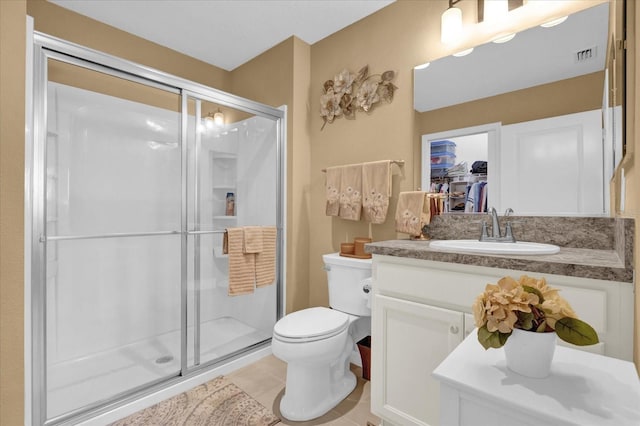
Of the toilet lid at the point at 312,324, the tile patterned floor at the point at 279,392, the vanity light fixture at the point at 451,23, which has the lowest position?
the tile patterned floor at the point at 279,392

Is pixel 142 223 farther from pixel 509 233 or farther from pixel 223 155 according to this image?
pixel 509 233

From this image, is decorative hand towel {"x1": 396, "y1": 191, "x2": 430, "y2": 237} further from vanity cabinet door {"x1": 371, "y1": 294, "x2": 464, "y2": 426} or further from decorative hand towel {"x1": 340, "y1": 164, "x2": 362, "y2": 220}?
vanity cabinet door {"x1": 371, "y1": 294, "x2": 464, "y2": 426}

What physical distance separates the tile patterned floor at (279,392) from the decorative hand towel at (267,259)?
58 centimetres

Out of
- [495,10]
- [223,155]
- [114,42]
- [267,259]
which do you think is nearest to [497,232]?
[495,10]

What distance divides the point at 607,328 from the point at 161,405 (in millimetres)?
2095

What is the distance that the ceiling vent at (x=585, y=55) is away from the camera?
1.41 m

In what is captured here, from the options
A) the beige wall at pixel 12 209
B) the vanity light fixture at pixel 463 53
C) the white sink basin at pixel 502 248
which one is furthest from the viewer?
the vanity light fixture at pixel 463 53

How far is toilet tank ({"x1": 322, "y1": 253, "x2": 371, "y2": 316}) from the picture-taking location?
75.0 inches

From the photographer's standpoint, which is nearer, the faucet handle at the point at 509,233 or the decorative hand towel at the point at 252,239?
the faucet handle at the point at 509,233

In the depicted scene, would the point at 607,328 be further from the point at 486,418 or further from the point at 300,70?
the point at 300,70

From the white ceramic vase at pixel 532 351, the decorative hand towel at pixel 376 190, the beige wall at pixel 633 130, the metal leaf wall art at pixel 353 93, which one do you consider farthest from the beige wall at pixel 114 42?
the white ceramic vase at pixel 532 351

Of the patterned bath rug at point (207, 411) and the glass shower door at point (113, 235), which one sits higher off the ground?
the glass shower door at point (113, 235)

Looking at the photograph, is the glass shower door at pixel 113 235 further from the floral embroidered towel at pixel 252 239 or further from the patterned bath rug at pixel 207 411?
the floral embroidered towel at pixel 252 239

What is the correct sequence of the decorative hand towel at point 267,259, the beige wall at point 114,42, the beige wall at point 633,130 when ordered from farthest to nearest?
the decorative hand towel at point 267,259
the beige wall at point 114,42
the beige wall at point 633,130
